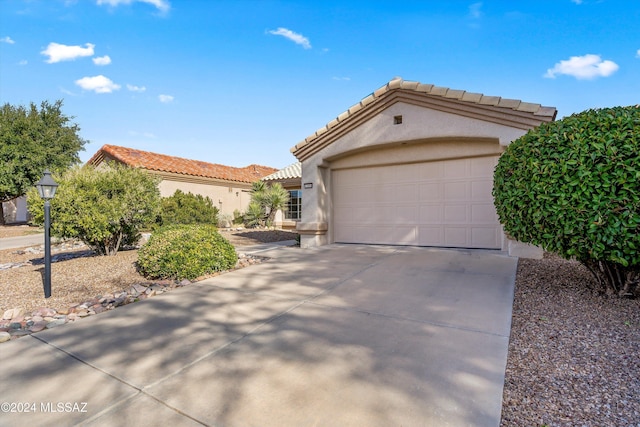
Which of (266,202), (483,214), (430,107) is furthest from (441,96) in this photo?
(266,202)

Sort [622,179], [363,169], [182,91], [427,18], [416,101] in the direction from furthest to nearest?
[182,91] → [363,169] → [427,18] → [416,101] → [622,179]

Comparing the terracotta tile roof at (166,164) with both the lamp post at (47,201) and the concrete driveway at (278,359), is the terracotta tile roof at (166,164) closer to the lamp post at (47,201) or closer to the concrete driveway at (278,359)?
the lamp post at (47,201)

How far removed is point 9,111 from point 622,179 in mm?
28140

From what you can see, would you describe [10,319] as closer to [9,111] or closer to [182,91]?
[182,91]

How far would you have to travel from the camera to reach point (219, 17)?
960 cm

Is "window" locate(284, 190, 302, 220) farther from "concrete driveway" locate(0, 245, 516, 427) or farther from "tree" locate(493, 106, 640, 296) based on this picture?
"tree" locate(493, 106, 640, 296)

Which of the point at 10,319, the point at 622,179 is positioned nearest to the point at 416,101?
the point at 622,179

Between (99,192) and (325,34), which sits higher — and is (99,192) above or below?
below

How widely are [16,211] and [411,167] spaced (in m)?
31.9

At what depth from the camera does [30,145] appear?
61.8ft

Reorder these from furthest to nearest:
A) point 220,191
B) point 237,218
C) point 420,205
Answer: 1. point 220,191
2. point 237,218
3. point 420,205

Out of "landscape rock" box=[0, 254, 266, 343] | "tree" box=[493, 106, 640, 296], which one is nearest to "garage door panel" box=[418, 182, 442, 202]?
"tree" box=[493, 106, 640, 296]

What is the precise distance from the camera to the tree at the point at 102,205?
266 inches

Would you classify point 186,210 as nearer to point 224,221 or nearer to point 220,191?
point 224,221
